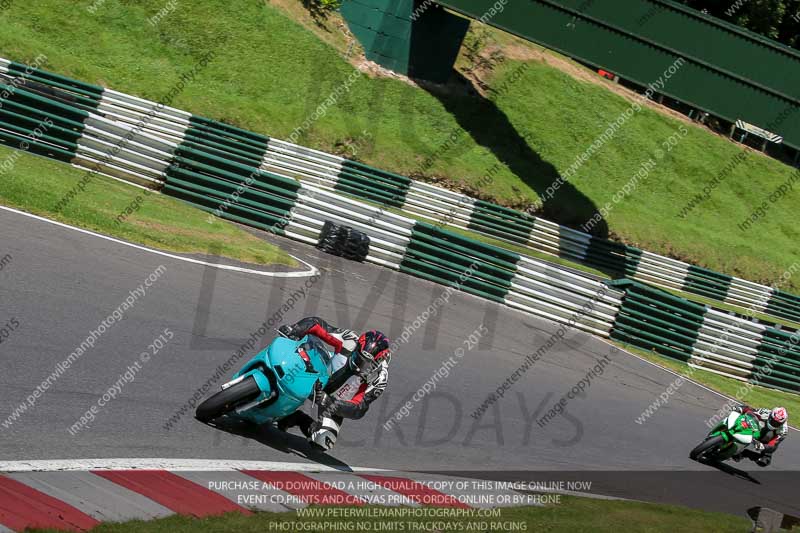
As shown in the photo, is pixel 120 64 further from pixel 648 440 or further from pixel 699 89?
pixel 648 440

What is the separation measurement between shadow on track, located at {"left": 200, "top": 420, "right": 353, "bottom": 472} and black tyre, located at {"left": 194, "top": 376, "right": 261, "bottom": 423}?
8.4 inches

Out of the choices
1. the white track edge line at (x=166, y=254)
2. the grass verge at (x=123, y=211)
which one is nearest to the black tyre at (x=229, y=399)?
the white track edge line at (x=166, y=254)

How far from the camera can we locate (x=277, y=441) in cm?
812

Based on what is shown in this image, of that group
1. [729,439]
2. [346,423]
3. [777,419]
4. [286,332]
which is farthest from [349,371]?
[777,419]

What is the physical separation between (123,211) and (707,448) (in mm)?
9533

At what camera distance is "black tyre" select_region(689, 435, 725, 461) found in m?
12.7

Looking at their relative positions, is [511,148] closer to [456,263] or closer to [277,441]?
[456,263]

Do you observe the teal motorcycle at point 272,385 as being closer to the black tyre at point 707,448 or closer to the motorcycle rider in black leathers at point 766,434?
the black tyre at point 707,448

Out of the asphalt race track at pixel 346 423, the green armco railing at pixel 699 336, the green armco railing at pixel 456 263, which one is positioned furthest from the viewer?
the green armco railing at pixel 699 336

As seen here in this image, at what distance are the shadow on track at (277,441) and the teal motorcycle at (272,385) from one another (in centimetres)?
21

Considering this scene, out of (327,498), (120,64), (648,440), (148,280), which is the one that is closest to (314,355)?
(327,498)

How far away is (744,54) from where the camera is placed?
23.2 meters

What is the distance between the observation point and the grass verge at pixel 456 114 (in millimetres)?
26312

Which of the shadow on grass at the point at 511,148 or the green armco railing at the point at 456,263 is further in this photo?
the shadow on grass at the point at 511,148
